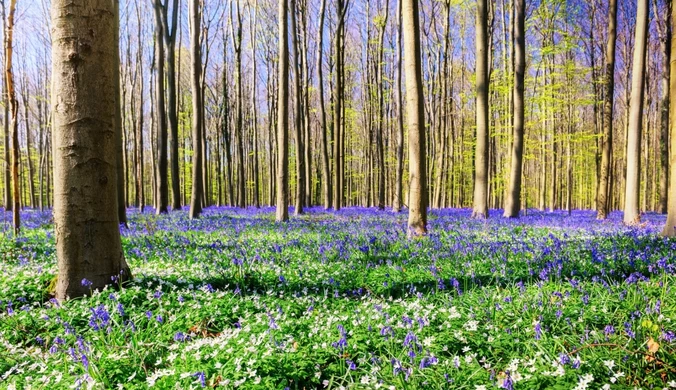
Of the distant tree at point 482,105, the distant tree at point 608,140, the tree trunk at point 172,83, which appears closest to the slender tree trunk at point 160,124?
the tree trunk at point 172,83

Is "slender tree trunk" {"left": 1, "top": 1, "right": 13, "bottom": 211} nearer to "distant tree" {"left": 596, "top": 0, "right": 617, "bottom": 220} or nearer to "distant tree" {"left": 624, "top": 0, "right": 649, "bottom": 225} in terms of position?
"distant tree" {"left": 624, "top": 0, "right": 649, "bottom": 225}

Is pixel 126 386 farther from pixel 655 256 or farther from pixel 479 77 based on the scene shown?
pixel 479 77

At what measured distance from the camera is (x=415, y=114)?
26.6 ft

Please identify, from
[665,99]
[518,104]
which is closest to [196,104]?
[518,104]

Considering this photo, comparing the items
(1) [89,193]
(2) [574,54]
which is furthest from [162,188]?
(2) [574,54]

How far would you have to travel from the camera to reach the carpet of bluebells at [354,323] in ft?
8.27

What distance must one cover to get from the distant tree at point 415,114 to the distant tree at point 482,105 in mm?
5958

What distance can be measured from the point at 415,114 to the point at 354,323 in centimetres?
575

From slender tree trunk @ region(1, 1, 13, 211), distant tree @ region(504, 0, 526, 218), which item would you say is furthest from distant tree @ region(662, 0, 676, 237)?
slender tree trunk @ region(1, 1, 13, 211)

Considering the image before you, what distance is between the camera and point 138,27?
24.7 m

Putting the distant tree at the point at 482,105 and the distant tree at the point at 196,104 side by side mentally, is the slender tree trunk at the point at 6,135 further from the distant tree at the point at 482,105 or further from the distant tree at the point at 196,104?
the distant tree at the point at 482,105

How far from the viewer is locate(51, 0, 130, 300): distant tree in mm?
4012

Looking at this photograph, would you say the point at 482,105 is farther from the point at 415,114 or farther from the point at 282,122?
the point at 282,122

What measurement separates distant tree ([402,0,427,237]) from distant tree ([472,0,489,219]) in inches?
235
